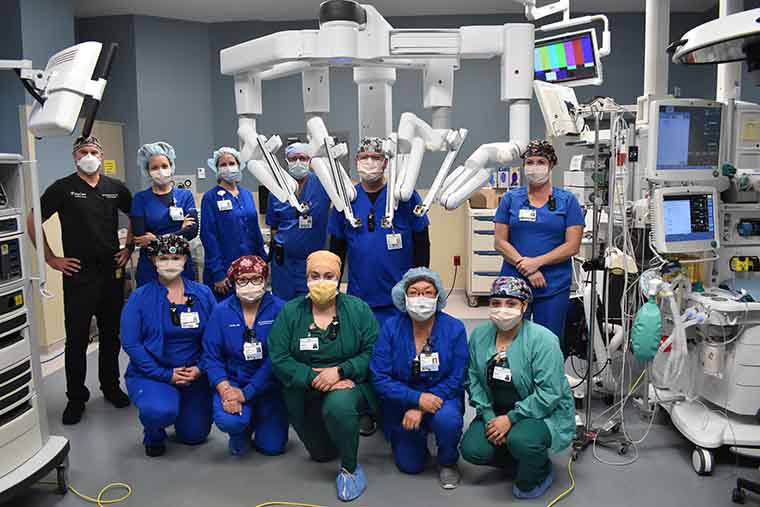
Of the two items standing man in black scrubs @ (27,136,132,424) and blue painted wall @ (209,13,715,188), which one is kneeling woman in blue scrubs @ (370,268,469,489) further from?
blue painted wall @ (209,13,715,188)

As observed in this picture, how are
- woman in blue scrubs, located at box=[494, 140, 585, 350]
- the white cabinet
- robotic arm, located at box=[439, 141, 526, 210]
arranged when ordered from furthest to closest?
1. the white cabinet
2. woman in blue scrubs, located at box=[494, 140, 585, 350]
3. robotic arm, located at box=[439, 141, 526, 210]

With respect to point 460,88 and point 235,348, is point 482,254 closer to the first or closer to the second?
point 460,88

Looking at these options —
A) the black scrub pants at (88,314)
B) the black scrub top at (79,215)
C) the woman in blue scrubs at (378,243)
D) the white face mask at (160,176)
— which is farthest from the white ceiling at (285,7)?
the woman in blue scrubs at (378,243)

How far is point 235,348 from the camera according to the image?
3.16 m

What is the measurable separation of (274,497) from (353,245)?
1253 mm

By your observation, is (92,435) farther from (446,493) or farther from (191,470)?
(446,493)

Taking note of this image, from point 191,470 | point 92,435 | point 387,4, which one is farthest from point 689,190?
point 387,4

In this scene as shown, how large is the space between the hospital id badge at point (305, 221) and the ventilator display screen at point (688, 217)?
75.7 inches

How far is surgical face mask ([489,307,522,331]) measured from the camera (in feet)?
9.35

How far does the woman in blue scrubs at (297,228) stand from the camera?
385cm

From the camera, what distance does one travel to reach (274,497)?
281 centimetres

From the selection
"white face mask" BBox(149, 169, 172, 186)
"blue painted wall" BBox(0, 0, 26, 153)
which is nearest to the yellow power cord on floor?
"white face mask" BBox(149, 169, 172, 186)

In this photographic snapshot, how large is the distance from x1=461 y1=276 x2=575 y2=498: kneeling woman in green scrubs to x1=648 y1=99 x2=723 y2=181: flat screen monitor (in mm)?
1008

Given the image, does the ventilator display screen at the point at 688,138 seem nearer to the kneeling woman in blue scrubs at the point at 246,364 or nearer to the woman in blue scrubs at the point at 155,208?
the kneeling woman in blue scrubs at the point at 246,364
